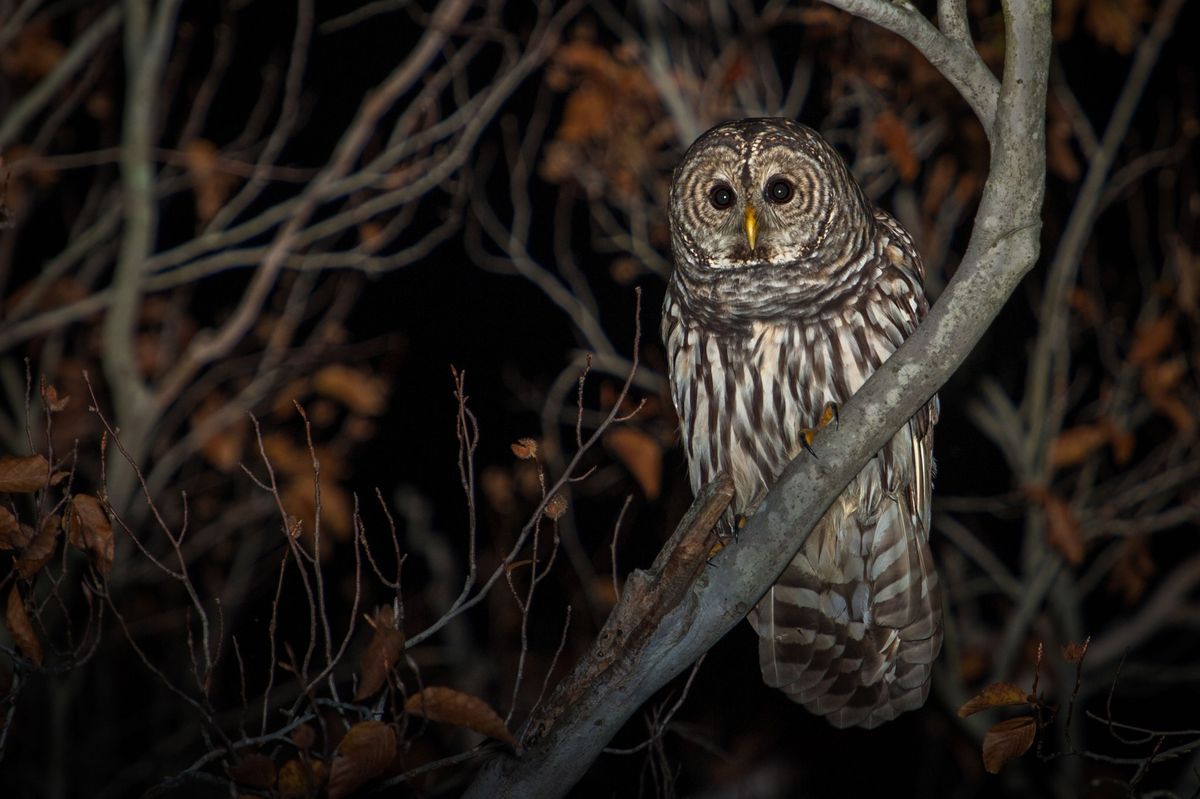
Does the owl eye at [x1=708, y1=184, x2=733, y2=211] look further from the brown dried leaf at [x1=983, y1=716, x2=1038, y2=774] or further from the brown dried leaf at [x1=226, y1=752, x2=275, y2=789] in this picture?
the brown dried leaf at [x1=226, y1=752, x2=275, y2=789]

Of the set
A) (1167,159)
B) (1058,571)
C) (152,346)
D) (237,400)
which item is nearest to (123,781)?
(237,400)

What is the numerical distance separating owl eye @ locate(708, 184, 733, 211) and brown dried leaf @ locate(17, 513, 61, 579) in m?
2.85

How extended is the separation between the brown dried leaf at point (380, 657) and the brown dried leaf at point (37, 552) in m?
1.02

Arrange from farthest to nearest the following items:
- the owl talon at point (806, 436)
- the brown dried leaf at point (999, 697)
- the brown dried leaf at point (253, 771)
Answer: the owl talon at point (806, 436), the brown dried leaf at point (999, 697), the brown dried leaf at point (253, 771)

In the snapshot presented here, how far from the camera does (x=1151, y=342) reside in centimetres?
827

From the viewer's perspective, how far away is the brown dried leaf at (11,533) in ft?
11.3

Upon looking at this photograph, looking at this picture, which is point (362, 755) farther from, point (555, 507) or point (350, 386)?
point (350, 386)

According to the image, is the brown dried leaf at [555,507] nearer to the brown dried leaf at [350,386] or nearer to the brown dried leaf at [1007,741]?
the brown dried leaf at [1007,741]

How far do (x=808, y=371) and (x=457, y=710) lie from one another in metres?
2.25

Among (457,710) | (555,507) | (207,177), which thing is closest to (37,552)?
(457,710)

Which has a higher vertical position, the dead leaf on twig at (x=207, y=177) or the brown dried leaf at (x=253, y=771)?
the dead leaf on twig at (x=207, y=177)

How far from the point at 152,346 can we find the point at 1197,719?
11709 millimetres

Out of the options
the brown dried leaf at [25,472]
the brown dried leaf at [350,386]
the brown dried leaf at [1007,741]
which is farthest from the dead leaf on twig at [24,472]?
the brown dried leaf at [350,386]

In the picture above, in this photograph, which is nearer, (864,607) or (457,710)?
(457,710)
